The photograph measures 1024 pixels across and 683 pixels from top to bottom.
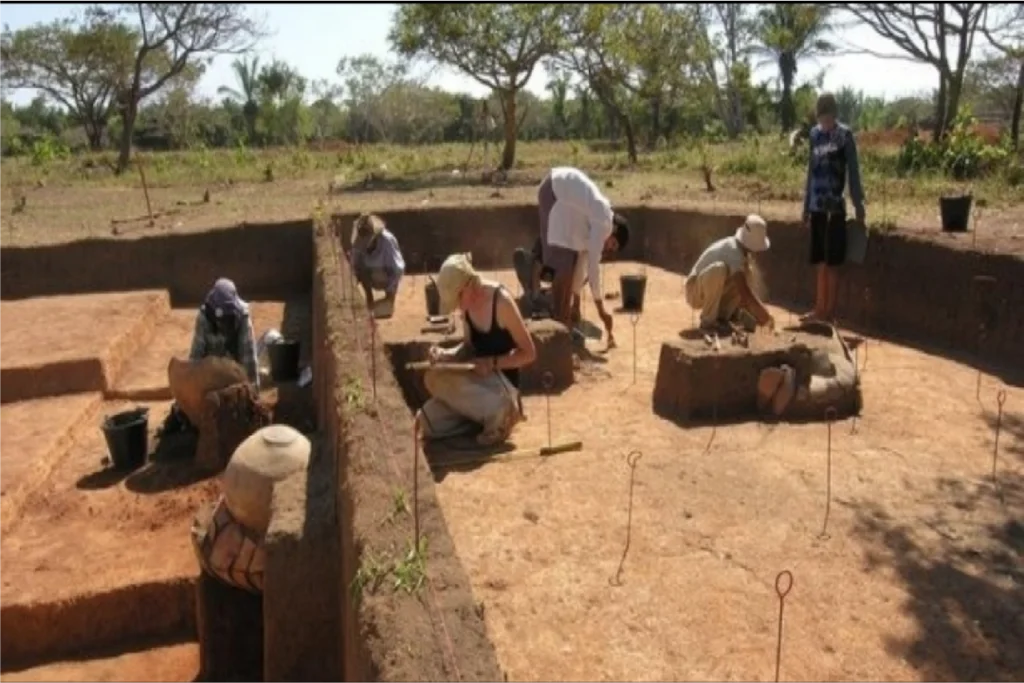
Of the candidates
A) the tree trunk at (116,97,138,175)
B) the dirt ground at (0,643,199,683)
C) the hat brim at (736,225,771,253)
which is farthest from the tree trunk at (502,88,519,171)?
the dirt ground at (0,643,199,683)

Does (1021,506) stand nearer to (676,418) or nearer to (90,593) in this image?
(676,418)

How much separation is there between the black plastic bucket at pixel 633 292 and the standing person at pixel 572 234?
4.61 ft

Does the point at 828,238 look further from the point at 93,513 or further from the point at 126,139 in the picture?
the point at 126,139

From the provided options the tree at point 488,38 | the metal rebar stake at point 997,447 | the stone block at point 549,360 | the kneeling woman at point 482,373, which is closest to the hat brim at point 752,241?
the stone block at point 549,360

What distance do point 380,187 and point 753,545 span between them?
515 inches

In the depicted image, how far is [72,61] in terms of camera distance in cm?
2931

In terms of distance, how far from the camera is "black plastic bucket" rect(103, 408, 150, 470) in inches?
235

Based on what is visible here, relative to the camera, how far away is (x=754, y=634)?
11.8 ft

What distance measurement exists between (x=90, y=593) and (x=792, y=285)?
22.7 feet

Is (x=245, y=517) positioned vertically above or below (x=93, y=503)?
above

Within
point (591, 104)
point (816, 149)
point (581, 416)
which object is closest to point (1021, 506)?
point (581, 416)

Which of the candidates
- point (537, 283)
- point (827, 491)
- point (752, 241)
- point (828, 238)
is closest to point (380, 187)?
point (537, 283)

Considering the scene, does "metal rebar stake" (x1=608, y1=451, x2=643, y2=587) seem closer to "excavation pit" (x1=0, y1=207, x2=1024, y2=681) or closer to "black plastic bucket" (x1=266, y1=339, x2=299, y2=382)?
"excavation pit" (x1=0, y1=207, x2=1024, y2=681)

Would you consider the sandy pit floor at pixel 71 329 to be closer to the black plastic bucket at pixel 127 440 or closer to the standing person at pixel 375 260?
the black plastic bucket at pixel 127 440
